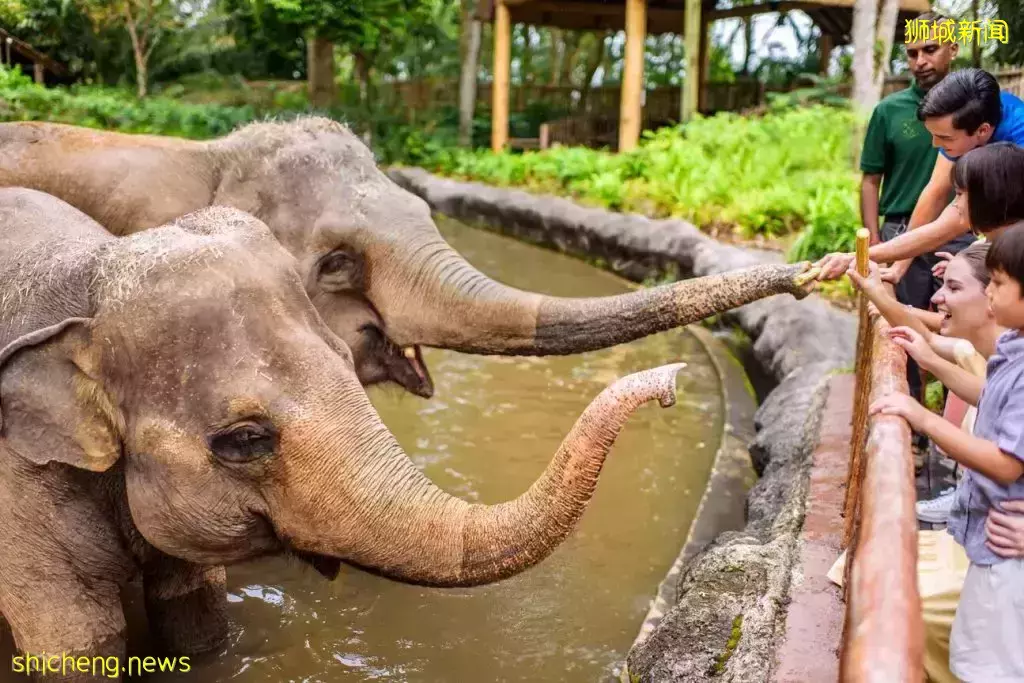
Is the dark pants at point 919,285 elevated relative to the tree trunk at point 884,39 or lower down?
lower down

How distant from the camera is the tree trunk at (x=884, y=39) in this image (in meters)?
13.9

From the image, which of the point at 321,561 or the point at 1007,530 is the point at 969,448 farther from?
the point at 321,561

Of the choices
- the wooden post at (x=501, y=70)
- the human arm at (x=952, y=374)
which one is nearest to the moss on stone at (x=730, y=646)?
the human arm at (x=952, y=374)

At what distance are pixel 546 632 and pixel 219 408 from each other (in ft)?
6.86

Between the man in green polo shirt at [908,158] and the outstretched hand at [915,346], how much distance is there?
168 centimetres

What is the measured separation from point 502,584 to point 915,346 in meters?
2.32

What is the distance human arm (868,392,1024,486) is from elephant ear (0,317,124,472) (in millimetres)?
2051

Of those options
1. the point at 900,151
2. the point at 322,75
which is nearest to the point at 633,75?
the point at 322,75

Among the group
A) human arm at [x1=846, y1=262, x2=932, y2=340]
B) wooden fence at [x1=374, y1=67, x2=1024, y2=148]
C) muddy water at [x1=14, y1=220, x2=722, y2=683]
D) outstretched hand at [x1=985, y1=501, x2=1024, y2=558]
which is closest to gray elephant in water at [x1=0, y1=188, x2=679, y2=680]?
muddy water at [x1=14, y1=220, x2=722, y2=683]

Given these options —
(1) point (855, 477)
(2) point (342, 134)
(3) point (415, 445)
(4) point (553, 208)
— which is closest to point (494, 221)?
(4) point (553, 208)

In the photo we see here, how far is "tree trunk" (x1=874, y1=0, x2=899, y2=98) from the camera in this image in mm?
13906

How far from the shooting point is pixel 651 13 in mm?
23031

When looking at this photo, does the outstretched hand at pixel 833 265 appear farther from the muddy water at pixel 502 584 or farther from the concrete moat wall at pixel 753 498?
the muddy water at pixel 502 584

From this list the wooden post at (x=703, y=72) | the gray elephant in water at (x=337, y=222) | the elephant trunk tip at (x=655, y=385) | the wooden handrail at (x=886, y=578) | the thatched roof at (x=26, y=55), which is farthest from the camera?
the wooden post at (x=703, y=72)
